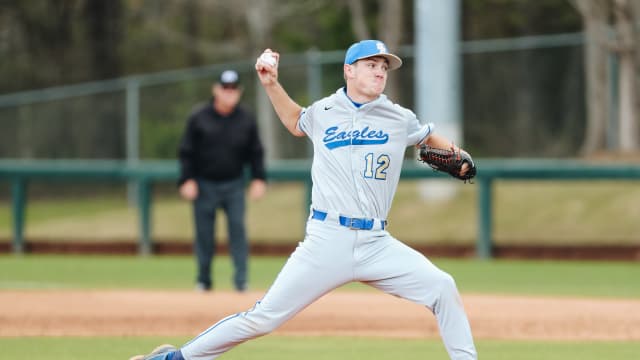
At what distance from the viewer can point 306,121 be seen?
7.29 meters

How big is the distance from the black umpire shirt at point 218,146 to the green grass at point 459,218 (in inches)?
278

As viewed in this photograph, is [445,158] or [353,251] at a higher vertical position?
[445,158]

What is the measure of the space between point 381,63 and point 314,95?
17.5 m

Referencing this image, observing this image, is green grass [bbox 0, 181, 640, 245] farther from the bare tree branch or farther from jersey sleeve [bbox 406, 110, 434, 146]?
jersey sleeve [bbox 406, 110, 434, 146]

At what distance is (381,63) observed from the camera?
23.3 feet

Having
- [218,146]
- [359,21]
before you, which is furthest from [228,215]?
[359,21]

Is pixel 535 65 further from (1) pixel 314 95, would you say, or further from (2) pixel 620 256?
(2) pixel 620 256

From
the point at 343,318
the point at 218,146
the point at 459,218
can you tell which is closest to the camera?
the point at 343,318

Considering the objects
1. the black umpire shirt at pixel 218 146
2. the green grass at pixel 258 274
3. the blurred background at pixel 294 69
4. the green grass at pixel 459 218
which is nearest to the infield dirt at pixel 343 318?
the black umpire shirt at pixel 218 146

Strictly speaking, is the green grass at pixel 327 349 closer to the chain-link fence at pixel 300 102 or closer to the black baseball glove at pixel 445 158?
the black baseball glove at pixel 445 158

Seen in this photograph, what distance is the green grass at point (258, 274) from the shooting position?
1465cm

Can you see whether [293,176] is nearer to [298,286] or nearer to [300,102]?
[300,102]

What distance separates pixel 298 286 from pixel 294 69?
1821 centimetres

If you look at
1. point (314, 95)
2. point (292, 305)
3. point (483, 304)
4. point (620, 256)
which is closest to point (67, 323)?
point (483, 304)
